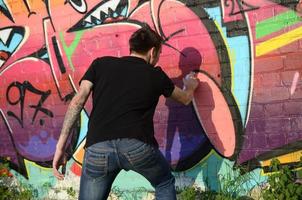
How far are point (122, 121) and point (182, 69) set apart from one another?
1641 mm

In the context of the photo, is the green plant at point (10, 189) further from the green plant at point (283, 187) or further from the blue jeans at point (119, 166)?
the green plant at point (283, 187)

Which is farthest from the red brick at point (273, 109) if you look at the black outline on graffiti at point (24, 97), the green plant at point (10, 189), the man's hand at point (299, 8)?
the green plant at point (10, 189)

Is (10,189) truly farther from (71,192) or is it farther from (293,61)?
(293,61)

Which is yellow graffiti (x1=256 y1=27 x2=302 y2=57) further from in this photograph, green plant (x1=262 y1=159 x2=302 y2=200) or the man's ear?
the man's ear

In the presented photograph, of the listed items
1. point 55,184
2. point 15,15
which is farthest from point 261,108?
point 15,15

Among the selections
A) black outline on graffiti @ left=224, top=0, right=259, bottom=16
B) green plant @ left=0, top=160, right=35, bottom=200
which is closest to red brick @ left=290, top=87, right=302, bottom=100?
black outline on graffiti @ left=224, top=0, right=259, bottom=16

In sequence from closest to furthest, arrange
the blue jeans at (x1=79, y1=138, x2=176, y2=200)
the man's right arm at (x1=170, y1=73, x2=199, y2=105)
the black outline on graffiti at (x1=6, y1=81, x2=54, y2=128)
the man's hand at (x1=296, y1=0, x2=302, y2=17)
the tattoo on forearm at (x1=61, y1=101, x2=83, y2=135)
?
the blue jeans at (x1=79, y1=138, x2=176, y2=200), the tattoo on forearm at (x1=61, y1=101, x2=83, y2=135), the man's right arm at (x1=170, y1=73, x2=199, y2=105), the man's hand at (x1=296, y1=0, x2=302, y2=17), the black outline on graffiti at (x1=6, y1=81, x2=54, y2=128)

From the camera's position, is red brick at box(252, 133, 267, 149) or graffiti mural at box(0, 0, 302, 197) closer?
graffiti mural at box(0, 0, 302, 197)

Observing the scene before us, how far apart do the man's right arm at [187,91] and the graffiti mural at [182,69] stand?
0.24 m

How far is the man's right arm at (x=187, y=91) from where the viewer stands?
13.8 ft

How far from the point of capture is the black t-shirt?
3842 millimetres

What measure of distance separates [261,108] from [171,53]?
107 centimetres

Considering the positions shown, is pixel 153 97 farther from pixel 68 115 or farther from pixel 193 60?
pixel 193 60

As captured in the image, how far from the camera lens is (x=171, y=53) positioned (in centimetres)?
540
